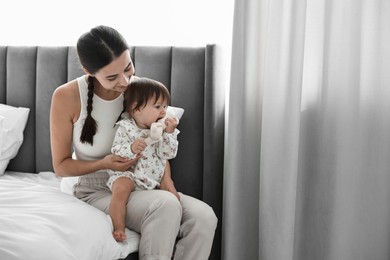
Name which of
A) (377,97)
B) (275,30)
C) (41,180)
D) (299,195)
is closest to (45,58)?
(41,180)

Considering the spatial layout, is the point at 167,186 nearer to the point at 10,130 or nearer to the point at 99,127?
the point at 99,127

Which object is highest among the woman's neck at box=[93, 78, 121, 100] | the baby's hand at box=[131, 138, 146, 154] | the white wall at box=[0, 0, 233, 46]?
the white wall at box=[0, 0, 233, 46]

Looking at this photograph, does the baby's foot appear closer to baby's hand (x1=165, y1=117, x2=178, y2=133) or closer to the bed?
the bed

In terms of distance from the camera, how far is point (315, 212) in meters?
2.25

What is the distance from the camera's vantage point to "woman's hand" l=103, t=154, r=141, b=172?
1.98 m

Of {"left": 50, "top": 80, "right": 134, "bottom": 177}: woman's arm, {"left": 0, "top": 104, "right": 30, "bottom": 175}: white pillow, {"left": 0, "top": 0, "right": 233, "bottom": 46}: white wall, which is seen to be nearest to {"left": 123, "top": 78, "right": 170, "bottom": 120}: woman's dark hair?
{"left": 50, "top": 80, "right": 134, "bottom": 177}: woman's arm

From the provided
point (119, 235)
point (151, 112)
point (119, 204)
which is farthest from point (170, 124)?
point (119, 235)

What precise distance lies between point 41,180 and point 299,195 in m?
1.23

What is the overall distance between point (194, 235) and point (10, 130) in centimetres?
121

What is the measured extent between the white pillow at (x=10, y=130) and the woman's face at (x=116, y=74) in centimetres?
81

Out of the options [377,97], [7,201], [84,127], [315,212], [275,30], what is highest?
[275,30]

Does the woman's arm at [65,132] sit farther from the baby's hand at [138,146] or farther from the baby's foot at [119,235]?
the baby's foot at [119,235]

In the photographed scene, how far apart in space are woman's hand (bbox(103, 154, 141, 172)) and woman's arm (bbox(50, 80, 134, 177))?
0.02 metres

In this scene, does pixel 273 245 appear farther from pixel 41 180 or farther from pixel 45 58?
pixel 45 58
